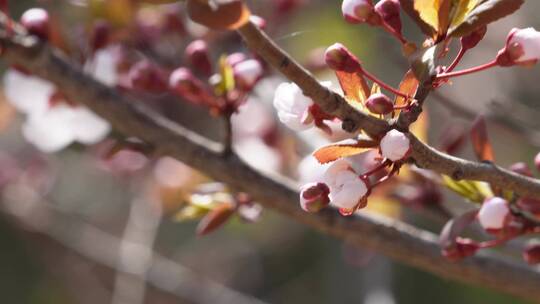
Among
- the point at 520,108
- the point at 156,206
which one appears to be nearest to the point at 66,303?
the point at 156,206

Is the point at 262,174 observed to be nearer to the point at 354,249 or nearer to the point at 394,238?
the point at 394,238

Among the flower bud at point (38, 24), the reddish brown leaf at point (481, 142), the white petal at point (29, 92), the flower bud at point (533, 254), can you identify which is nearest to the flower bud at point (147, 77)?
the flower bud at point (38, 24)

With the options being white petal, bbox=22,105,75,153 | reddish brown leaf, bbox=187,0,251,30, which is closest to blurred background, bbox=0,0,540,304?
white petal, bbox=22,105,75,153

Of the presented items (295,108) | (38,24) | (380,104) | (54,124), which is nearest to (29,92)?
→ (54,124)


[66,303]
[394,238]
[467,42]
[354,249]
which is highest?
[467,42]

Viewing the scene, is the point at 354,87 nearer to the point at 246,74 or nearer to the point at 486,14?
the point at 486,14

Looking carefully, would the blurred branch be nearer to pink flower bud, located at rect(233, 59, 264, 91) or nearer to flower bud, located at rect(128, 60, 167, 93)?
flower bud, located at rect(128, 60, 167, 93)
